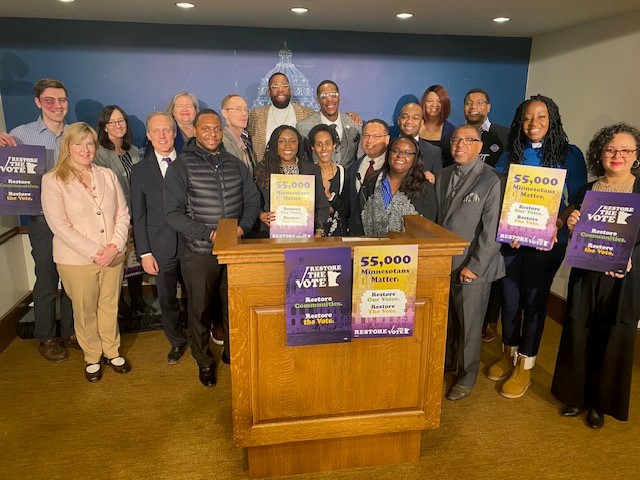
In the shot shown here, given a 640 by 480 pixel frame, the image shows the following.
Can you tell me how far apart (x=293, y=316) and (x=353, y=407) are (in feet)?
1.83

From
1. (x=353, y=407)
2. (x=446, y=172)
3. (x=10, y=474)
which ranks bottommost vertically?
(x=10, y=474)

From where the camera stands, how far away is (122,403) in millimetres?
3104

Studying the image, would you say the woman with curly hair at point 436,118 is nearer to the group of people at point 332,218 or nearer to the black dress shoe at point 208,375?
the group of people at point 332,218

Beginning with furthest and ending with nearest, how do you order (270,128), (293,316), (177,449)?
(270,128) < (177,449) < (293,316)

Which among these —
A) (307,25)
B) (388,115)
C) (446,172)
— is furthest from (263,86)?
(446,172)

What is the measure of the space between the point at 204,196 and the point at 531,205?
1.89 metres

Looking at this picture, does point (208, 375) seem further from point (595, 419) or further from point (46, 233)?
point (595, 419)

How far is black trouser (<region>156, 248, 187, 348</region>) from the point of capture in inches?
135

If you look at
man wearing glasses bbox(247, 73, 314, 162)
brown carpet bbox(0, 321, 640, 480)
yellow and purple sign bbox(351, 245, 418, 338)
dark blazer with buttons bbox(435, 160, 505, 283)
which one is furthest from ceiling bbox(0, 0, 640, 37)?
brown carpet bbox(0, 321, 640, 480)

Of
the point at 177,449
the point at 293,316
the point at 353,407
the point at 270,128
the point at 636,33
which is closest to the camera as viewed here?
the point at 293,316

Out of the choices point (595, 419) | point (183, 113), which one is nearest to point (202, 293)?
point (183, 113)

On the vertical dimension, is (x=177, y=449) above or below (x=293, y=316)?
below

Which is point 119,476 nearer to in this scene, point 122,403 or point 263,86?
point 122,403

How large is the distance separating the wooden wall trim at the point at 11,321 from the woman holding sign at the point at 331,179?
2619 mm
